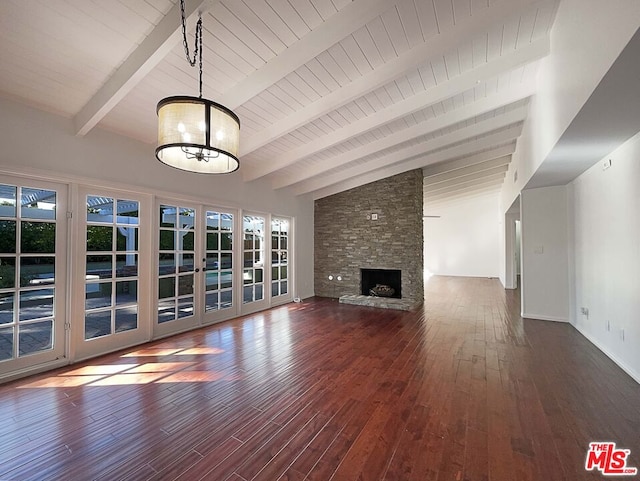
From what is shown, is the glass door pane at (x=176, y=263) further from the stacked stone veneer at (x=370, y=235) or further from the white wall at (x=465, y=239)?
the white wall at (x=465, y=239)

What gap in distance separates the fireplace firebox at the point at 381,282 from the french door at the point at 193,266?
3.38 m

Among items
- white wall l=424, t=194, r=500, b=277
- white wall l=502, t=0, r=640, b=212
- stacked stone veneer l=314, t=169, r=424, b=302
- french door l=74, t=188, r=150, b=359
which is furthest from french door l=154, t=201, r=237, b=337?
white wall l=424, t=194, r=500, b=277

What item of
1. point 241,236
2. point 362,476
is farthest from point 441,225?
point 362,476

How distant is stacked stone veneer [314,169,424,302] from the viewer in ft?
21.7

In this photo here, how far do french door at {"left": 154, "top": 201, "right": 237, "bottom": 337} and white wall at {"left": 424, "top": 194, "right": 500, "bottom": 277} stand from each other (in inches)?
381

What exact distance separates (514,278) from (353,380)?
8.00 metres

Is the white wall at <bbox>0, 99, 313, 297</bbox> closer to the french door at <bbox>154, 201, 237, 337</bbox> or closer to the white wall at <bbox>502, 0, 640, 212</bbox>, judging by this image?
the french door at <bbox>154, 201, 237, 337</bbox>

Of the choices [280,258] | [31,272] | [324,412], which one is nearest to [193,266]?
[31,272]

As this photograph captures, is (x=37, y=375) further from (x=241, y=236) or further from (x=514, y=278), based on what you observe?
(x=514, y=278)

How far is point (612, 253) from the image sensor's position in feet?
10.7

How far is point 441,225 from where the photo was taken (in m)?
12.3

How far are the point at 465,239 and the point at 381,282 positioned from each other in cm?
633

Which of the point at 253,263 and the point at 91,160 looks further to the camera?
the point at 253,263

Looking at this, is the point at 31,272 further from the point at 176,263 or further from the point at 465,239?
the point at 465,239
